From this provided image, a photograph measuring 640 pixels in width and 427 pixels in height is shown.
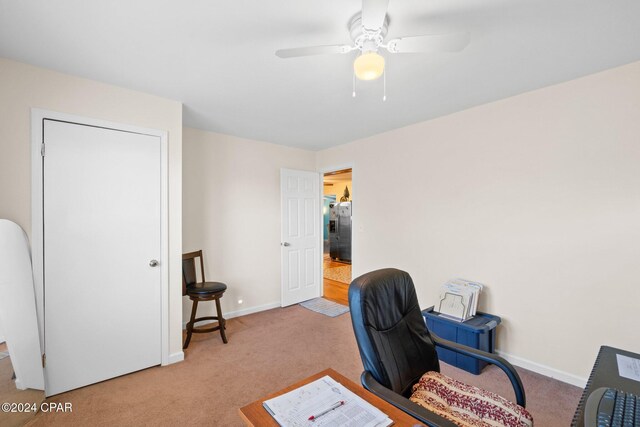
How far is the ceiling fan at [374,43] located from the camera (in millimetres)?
1232

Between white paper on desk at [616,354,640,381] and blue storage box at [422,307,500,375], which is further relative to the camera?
blue storage box at [422,307,500,375]

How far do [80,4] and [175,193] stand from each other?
146 cm

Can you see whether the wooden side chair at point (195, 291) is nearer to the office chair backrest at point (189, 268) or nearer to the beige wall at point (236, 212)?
the office chair backrest at point (189, 268)

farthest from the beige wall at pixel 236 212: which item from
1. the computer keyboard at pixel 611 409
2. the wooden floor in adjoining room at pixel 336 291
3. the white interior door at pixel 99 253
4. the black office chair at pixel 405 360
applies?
the computer keyboard at pixel 611 409

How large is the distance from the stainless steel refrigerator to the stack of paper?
4740 millimetres

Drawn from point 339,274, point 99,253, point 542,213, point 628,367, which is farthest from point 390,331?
point 339,274

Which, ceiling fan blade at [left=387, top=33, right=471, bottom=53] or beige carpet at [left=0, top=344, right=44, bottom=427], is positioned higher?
ceiling fan blade at [left=387, top=33, right=471, bottom=53]

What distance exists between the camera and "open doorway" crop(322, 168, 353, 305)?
248 inches

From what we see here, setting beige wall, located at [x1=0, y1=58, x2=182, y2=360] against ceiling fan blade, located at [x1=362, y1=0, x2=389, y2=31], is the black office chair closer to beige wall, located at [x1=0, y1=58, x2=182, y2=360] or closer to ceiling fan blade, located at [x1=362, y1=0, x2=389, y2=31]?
ceiling fan blade, located at [x1=362, y1=0, x2=389, y2=31]

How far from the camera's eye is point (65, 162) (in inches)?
81.8

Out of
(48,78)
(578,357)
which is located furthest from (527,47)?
(48,78)

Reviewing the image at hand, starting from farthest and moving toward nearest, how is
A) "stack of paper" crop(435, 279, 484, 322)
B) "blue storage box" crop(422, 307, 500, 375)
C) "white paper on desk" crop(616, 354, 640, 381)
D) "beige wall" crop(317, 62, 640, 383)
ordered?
1. "stack of paper" crop(435, 279, 484, 322)
2. "blue storage box" crop(422, 307, 500, 375)
3. "beige wall" crop(317, 62, 640, 383)
4. "white paper on desk" crop(616, 354, 640, 381)

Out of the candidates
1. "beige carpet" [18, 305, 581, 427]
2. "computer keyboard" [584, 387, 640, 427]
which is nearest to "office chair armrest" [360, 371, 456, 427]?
"computer keyboard" [584, 387, 640, 427]

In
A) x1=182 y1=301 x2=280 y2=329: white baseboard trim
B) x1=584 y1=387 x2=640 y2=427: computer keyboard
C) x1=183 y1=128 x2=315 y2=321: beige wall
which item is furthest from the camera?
x1=182 y1=301 x2=280 y2=329: white baseboard trim
